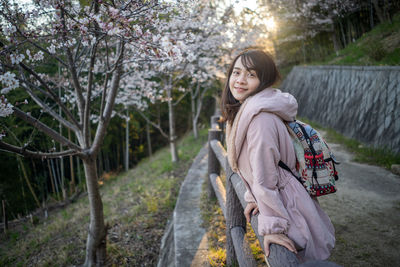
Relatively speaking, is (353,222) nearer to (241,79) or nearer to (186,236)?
(186,236)

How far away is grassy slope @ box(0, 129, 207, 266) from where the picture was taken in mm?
3678

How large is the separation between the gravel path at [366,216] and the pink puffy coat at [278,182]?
1161 millimetres

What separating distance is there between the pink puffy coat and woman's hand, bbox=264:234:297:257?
22 millimetres

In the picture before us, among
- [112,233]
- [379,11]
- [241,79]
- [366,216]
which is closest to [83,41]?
[241,79]

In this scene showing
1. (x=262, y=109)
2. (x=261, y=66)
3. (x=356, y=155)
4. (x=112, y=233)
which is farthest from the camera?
(x=356, y=155)

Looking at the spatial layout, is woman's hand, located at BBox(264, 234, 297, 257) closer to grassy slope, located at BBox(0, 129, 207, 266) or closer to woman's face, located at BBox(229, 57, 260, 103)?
woman's face, located at BBox(229, 57, 260, 103)

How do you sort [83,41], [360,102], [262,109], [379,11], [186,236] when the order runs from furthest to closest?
1. [379,11]
2. [360,102]
3. [186,236]
4. [83,41]
5. [262,109]

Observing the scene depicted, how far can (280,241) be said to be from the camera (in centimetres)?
113

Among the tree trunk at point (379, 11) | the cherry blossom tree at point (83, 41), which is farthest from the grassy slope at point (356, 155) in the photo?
the cherry blossom tree at point (83, 41)

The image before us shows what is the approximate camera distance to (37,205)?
693 centimetres

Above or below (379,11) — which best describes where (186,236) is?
below

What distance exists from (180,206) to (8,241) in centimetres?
407

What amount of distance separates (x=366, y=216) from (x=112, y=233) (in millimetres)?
3693

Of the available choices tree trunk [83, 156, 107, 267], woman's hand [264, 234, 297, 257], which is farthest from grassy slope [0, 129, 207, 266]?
woman's hand [264, 234, 297, 257]
